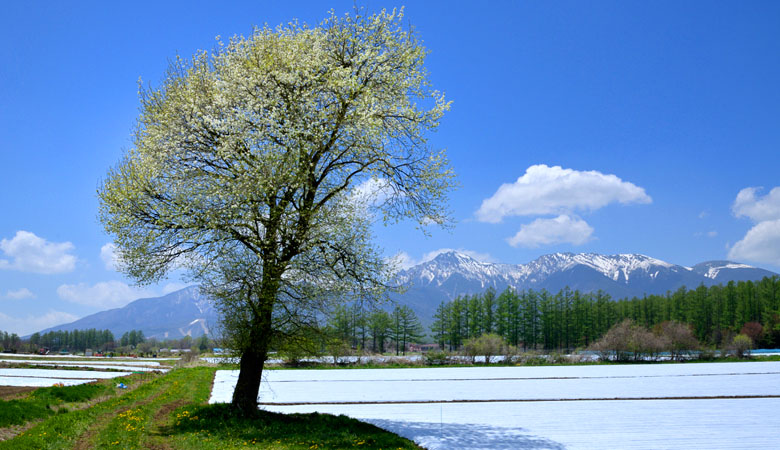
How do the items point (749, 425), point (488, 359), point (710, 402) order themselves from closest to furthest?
point (749, 425)
point (710, 402)
point (488, 359)

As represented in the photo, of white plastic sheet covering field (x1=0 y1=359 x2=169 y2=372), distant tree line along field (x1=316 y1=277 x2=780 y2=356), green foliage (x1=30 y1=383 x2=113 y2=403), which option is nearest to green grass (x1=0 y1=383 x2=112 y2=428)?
green foliage (x1=30 y1=383 x2=113 y2=403)

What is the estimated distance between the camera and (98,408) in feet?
70.0

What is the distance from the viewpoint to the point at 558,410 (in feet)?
68.9

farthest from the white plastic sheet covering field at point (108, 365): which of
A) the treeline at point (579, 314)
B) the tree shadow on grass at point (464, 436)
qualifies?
the treeline at point (579, 314)

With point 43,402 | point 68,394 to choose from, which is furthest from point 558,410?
point 68,394

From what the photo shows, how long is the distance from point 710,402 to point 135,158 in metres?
24.5

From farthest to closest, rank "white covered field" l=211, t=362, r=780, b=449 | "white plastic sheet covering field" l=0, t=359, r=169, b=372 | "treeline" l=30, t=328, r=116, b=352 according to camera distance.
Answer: "treeline" l=30, t=328, r=116, b=352 < "white plastic sheet covering field" l=0, t=359, r=169, b=372 < "white covered field" l=211, t=362, r=780, b=449

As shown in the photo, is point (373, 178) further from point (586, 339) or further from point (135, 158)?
point (586, 339)

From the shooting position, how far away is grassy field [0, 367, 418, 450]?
13766 millimetres

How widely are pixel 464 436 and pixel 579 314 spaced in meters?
111

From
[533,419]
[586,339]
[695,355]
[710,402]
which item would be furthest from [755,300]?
[533,419]

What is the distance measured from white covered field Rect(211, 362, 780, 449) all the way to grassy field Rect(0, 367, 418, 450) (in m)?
1.99

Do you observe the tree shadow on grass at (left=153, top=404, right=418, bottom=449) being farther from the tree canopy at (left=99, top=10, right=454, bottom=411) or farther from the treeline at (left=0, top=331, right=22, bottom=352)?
the treeline at (left=0, top=331, right=22, bottom=352)

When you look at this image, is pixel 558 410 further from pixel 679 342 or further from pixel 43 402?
pixel 679 342
